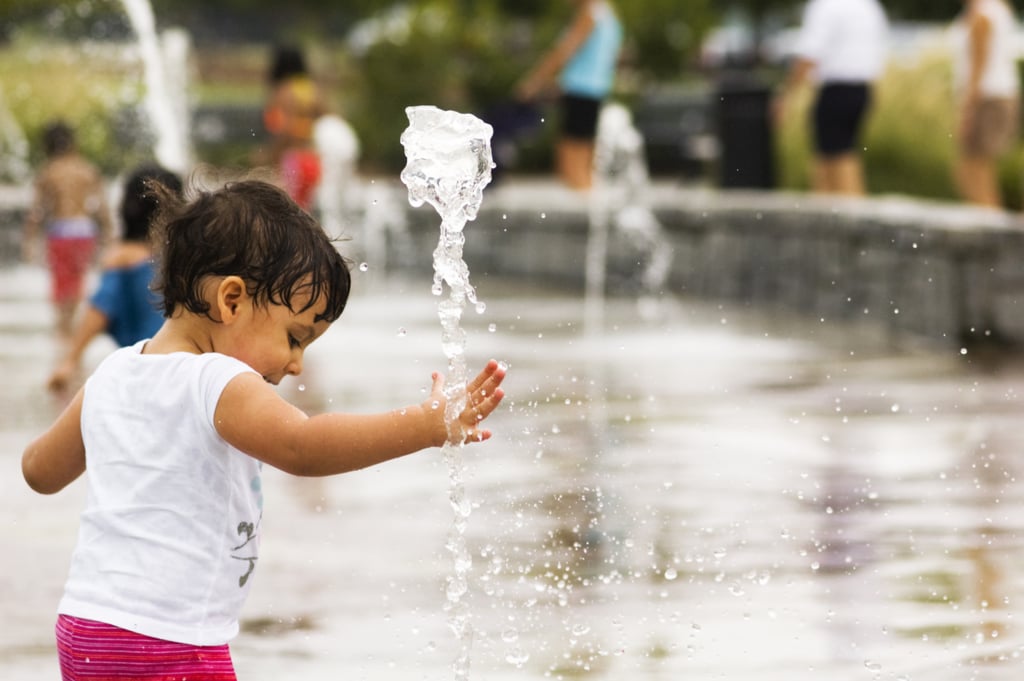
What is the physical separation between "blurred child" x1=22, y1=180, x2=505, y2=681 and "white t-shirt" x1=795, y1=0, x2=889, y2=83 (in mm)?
8498

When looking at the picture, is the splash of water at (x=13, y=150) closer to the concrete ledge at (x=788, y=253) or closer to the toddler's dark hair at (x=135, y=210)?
the concrete ledge at (x=788, y=253)

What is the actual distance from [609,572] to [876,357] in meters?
4.40

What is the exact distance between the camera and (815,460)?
668cm

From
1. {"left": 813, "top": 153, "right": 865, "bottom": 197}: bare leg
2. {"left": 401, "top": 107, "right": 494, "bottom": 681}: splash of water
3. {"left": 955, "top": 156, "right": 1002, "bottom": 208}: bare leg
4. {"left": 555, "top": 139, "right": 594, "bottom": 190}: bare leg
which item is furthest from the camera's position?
{"left": 555, "top": 139, "right": 594, "bottom": 190}: bare leg

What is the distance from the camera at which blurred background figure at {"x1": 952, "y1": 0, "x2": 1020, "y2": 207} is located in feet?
33.0

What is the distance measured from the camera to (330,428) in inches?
116

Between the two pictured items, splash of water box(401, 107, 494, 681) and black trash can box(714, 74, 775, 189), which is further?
black trash can box(714, 74, 775, 189)

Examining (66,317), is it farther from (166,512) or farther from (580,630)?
(166,512)

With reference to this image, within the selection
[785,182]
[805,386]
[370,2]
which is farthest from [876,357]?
[370,2]

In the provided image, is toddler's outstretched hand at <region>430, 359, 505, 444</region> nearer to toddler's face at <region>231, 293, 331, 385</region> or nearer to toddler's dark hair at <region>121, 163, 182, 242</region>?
toddler's face at <region>231, 293, 331, 385</region>

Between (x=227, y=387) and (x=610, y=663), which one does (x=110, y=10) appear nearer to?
(x=610, y=663)

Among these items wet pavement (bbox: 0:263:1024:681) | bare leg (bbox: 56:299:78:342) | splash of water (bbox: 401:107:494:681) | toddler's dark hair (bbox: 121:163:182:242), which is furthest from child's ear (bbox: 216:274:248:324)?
bare leg (bbox: 56:299:78:342)

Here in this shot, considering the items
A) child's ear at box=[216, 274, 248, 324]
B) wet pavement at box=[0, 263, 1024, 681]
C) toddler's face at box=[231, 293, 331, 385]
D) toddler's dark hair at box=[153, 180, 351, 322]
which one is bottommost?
wet pavement at box=[0, 263, 1024, 681]

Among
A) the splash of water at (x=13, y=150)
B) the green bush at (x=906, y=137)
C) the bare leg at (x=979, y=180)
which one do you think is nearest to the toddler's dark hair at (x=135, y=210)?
the bare leg at (x=979, y=180)
